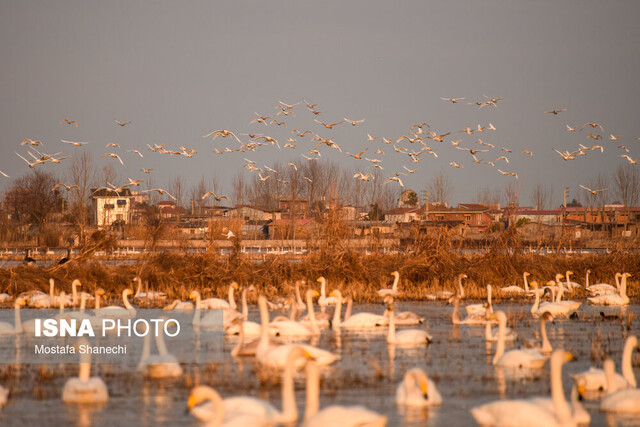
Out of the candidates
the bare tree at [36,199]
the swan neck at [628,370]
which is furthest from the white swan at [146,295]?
the bare tree at [36,199]

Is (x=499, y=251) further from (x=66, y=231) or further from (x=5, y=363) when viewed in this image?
(x=66, y=231)

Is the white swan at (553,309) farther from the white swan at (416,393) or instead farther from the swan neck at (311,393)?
the swan neck at (311,393)

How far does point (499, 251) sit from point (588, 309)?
744cm

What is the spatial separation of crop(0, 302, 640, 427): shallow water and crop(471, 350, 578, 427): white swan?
337mm

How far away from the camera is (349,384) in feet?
37.1

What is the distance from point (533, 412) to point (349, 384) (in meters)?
3.19

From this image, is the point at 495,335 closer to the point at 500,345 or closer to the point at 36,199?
the point at 500,345

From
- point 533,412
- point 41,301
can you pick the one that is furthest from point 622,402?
point 41,301

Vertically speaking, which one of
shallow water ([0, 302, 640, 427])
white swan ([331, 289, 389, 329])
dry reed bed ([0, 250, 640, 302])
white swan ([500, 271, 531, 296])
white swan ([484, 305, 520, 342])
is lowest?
shallow water ([0, 302, 640, 427])

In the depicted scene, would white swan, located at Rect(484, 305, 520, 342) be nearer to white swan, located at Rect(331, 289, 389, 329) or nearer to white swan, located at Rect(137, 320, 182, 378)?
white swan, located at Rect(331, 289, 389, 329)

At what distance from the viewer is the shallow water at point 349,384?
31.6 feet

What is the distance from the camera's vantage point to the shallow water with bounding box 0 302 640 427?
962 centimetres

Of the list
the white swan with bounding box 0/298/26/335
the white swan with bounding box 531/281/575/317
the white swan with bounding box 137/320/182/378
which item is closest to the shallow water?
the white swan with bounding box 137/320/182/378

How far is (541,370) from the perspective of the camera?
41.3 feet
